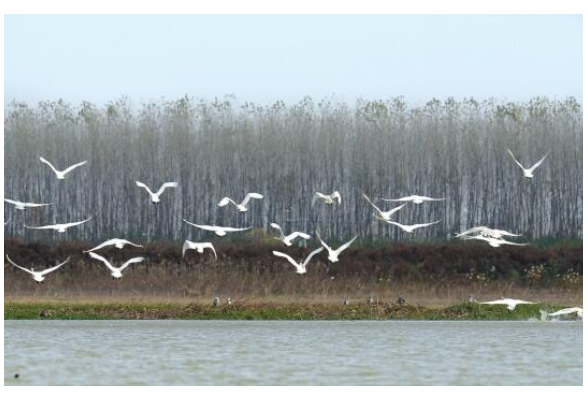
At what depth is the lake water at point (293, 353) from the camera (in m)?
22.9

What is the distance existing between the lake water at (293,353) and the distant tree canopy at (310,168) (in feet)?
59.5

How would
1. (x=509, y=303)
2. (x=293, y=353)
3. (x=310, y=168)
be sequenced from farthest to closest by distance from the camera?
(x=310, y=168)
(x=509, y=303)
(x=293, y=353)

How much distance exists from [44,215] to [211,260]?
35.7ft

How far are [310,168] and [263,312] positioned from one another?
732 inches

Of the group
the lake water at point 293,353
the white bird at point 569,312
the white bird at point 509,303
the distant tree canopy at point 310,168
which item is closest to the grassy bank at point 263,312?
the white bird at point 509,303

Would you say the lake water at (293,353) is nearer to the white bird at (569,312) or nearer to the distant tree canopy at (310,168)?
the white bird at (569,312)

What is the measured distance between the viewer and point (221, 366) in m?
24.7

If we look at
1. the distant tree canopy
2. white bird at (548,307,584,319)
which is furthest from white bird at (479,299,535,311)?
the distant tree canopy

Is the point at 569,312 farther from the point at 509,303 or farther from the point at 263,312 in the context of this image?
the point at 263,312

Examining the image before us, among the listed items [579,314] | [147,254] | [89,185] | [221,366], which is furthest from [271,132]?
[221,366]

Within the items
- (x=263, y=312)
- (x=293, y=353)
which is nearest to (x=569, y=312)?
(x=263, y=312)

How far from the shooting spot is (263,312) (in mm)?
34875

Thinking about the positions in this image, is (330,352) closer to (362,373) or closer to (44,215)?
(362,373)

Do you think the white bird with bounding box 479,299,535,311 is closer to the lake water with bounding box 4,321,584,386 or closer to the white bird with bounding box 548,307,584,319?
the lake water with bounding box 4,321,584,386
